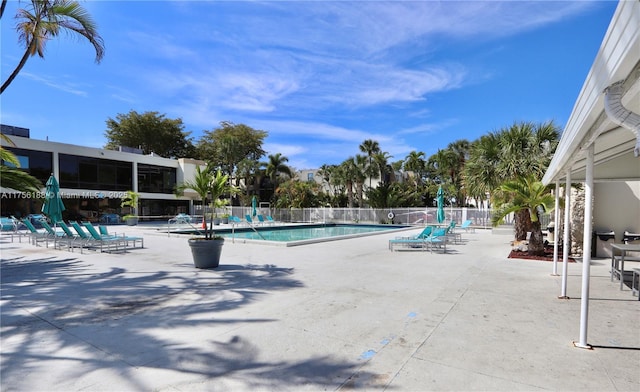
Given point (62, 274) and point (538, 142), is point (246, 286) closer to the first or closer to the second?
point (62, 274)

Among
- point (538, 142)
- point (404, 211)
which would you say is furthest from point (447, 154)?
point (538, 142)

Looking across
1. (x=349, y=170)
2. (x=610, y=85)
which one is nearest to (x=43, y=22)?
(x=610, y=85)

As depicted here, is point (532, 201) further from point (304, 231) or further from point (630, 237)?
point (304, 231)

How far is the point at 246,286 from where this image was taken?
6672mm

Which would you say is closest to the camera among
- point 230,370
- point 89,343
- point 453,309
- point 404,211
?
point 230,370

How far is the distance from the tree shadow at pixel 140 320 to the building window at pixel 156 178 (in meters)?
27.0

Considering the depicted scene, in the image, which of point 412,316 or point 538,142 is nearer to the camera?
point 412,316

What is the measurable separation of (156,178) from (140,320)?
32811 mm

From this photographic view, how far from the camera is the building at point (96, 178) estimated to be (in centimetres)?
2538

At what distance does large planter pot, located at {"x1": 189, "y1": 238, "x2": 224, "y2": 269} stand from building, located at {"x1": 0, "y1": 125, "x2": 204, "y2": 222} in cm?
1438

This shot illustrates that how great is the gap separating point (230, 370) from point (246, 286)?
346 cm

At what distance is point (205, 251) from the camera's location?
327 inches

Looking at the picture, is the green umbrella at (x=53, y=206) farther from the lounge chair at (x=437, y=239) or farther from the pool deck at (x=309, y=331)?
the lounge chair at (x=437, y=239)

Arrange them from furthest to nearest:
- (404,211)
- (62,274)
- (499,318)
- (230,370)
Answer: (404,211)
(62,274)
(499,318)
(230,370)
